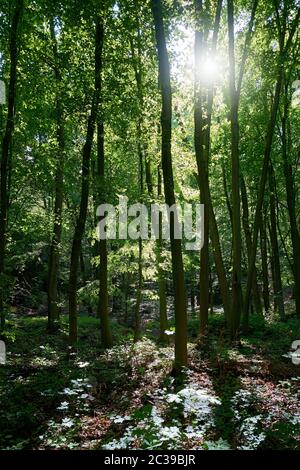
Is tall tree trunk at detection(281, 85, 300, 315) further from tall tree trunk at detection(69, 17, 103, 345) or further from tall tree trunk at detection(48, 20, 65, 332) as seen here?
tall tree trunk at detection(48, 20, 65, 332)

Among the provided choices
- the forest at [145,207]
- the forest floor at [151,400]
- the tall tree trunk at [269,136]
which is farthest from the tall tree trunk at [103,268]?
the tall tree trunk at [269,136]

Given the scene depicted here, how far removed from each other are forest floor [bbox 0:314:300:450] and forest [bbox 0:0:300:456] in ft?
0.10

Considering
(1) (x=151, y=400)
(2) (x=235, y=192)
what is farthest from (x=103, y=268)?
(1) (x=151, y=400)

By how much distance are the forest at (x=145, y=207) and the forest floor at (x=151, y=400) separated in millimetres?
30

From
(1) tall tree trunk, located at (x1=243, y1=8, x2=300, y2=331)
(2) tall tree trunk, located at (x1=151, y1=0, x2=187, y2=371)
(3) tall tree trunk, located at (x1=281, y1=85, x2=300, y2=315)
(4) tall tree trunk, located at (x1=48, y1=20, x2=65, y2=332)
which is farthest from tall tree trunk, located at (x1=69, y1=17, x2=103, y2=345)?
(3) tall tree trunk, located at (x1=281, y1=85, x2=300, y2=315)

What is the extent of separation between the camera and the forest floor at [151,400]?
15.5 feet

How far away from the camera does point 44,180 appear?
14.0 m

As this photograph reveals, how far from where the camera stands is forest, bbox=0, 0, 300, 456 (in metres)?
5.40

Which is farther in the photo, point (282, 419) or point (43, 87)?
point (43, 87)

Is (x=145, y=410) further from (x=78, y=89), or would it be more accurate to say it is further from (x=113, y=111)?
(x=78, y=89)
